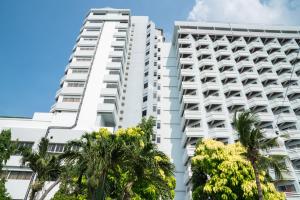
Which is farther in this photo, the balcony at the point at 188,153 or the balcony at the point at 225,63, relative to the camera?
the balcony at the point at 225,63

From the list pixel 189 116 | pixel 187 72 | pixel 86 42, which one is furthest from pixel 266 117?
pixel 86 42

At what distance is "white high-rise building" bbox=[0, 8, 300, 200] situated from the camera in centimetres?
3734

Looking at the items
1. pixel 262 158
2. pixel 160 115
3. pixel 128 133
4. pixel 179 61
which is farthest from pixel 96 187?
pixel 179 61

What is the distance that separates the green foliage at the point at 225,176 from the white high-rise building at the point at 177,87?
12.3m

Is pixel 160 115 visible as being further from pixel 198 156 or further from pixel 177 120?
pixel 198 156

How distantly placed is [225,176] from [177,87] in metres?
31.2

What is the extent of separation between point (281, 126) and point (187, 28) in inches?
1148

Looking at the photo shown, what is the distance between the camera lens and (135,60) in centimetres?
5641

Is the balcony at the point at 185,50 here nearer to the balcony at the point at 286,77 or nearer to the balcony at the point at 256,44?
the balcony at the point at 256,44

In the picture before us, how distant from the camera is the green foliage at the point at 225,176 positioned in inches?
808

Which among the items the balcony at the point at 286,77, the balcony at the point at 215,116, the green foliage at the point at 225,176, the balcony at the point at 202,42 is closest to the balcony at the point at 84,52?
the balcony at the point at 202,42

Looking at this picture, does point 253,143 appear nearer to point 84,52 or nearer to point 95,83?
point 95,83

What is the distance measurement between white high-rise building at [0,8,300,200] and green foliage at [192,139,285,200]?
12251 millimetres

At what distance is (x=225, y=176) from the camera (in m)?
21.2
